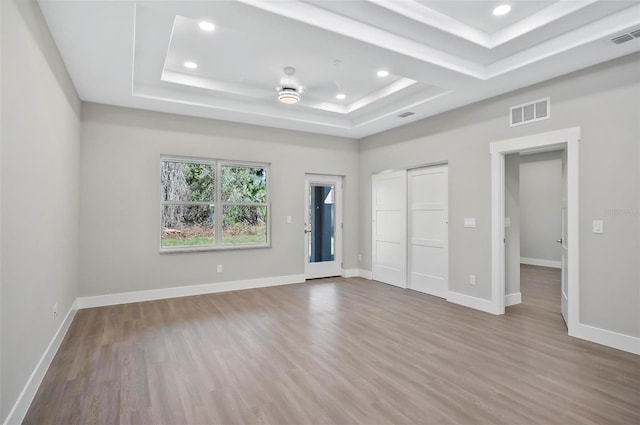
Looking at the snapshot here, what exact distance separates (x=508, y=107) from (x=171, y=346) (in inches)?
188

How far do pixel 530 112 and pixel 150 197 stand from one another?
17.4 feet

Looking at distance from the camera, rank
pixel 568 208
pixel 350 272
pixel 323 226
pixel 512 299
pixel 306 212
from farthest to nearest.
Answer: pixel 350 272 < pixel 323 226 < pixel 306 212 < pixel 512 299 < pixel 568 208

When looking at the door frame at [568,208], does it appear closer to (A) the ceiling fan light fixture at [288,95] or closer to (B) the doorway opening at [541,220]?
(B) the doorway opening at [541,220]

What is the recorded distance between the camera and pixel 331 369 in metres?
2.86

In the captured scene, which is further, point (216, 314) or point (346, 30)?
point (216, 314)

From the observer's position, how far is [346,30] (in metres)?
2.99

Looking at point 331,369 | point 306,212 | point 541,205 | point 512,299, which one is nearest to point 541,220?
point 541,205

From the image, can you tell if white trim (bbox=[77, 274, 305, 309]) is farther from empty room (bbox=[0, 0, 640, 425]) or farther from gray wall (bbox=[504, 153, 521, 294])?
gray wall (bbox=[504, 153, 521, 294])

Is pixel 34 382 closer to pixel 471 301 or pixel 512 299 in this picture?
pixel 471 301

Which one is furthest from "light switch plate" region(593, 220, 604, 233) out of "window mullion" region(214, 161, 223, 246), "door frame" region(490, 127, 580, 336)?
"window mullion" region(214, 161, 223, 246)

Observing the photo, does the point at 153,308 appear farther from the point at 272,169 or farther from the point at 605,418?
the point at 605,418

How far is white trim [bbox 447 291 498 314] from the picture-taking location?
4.54m

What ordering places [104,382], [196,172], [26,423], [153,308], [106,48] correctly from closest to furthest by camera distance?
[26,423] < [104,382] < [106,48] < [153,308] < [196,172]

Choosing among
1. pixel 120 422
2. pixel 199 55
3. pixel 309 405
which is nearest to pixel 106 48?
pixel 199 55
